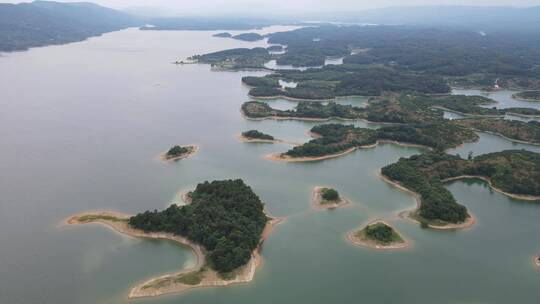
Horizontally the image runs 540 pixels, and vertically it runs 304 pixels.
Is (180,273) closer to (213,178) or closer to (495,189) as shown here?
(213,178)

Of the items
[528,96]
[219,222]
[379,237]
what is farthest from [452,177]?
[528,96]

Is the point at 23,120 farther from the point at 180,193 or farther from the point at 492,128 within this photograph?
the point at 492,128

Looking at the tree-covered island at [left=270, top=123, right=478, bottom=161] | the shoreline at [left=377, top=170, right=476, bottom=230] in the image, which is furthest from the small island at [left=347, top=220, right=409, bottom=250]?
the tree-covered island at [left=270, top=123, right=478, bottom=161]

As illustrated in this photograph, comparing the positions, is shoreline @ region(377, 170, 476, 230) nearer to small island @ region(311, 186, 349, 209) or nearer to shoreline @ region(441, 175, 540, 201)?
small island @ region(311, 186, 349, 209)

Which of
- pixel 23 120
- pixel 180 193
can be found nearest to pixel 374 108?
pixel 180 193

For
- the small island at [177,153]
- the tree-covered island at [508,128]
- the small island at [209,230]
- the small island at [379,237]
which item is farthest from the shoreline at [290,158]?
the tree-covered island at [508,128]

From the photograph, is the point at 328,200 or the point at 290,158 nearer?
the point at 328,200

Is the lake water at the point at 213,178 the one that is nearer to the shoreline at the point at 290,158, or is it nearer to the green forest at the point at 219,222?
the shoreline at the point at 290,158
